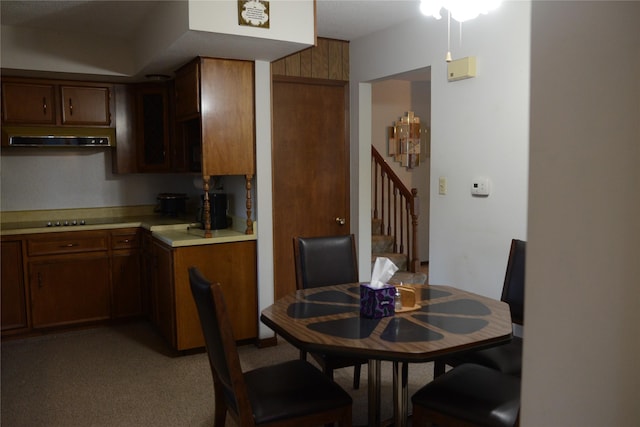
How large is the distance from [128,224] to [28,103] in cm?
130

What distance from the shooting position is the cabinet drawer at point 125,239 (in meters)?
4.51

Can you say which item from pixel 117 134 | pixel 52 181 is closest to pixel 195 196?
pixel 117 134

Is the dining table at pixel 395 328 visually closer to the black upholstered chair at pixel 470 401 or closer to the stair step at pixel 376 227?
the black upholstered chair at pixel 470 401

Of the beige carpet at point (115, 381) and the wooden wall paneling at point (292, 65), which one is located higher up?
the wooden wall paneling at point (292, 65)

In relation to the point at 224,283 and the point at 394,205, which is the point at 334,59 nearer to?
the point at 394,205

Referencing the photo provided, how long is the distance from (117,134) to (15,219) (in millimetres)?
1163

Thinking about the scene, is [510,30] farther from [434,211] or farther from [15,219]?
[15,219]

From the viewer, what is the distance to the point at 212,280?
3.79 meters

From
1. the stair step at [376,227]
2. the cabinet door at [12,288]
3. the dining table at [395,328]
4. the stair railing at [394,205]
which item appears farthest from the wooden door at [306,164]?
the cabinet door at [12,288]

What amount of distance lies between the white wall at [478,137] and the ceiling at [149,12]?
0.27 meters

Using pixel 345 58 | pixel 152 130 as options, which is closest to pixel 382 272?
pixel 345 58

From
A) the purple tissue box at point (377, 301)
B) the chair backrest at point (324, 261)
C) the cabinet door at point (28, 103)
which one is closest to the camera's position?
the purple tissue box at point (377, 301)

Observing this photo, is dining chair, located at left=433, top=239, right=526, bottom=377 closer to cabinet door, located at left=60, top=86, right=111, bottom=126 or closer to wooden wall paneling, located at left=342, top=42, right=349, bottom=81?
wooden wall paneling, located at left=342, top=42, right=349, bottom=81

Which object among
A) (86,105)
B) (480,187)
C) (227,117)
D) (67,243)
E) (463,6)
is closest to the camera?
(463,6)
